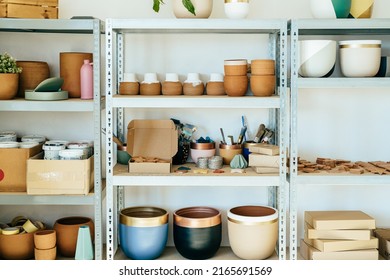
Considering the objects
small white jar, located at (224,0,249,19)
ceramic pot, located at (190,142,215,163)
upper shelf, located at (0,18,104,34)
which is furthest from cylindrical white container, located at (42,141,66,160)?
small white jar, located at (224,0,249,19)

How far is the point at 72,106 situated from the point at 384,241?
174cm

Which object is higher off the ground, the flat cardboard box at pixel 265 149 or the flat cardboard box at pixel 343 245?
the flat cardboard box at pixel 265 149

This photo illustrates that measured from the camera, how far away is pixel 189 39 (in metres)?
3.50

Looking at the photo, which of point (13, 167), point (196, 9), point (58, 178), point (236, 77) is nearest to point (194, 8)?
point (196, 9)

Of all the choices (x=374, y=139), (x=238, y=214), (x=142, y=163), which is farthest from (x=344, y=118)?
(x=142, y=163)

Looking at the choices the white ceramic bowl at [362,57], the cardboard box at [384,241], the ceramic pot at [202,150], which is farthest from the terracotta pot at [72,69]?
the cardboard box at [384,241]

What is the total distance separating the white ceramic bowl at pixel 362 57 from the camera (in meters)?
3.12

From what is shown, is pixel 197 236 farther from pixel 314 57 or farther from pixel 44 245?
pixel 314 57

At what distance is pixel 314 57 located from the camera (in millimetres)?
3133

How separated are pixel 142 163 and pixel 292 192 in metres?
0.75

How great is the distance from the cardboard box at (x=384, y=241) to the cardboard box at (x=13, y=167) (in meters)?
1.87

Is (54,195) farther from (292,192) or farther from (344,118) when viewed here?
(344,118)

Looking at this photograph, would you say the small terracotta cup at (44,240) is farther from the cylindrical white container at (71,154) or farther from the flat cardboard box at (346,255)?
the flat cardboard box at (346,255)

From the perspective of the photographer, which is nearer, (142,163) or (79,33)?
(142,163)
